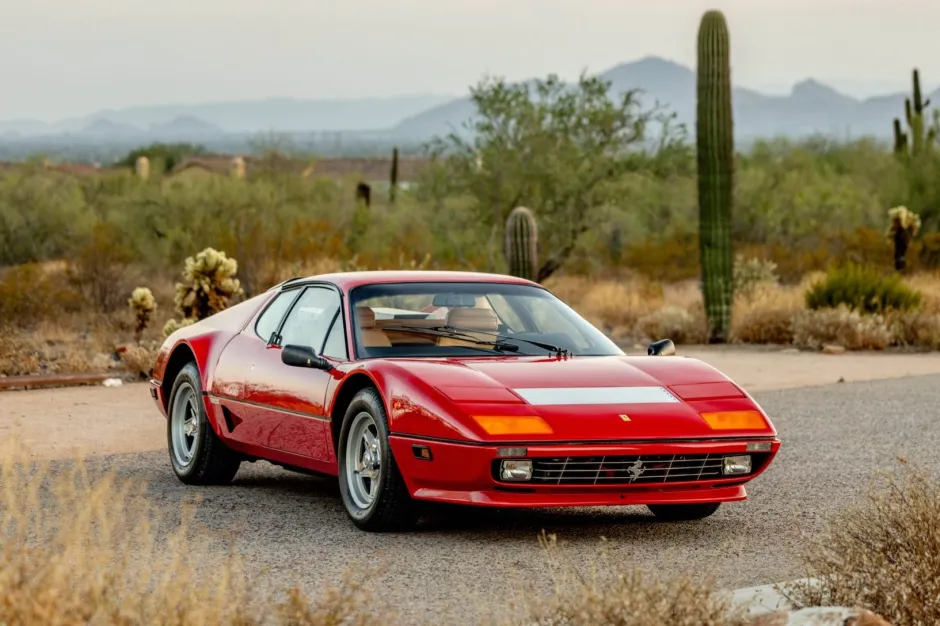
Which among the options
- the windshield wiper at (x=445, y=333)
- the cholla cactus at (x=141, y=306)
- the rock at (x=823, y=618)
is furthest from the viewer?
the cholla cactus at (x=141, y=306)

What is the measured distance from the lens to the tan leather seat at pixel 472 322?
8.98 meters

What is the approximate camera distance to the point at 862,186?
5106 centimetres

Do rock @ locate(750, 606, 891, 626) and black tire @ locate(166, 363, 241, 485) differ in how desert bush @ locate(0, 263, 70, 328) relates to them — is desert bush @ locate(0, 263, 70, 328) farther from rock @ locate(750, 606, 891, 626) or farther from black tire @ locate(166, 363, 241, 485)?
rock @ locate(750, 606, 891, 626)

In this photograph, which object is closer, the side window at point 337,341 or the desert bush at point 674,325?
the side window at point 337,341

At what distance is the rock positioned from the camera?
5.50 m

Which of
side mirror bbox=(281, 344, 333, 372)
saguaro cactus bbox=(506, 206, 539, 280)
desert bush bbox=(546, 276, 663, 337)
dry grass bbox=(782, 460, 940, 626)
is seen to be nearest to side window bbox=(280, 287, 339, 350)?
side mirror bbox=(281, 344, 333, 372)

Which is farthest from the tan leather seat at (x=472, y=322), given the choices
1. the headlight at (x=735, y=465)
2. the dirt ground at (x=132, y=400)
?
the dirt ground at (x=132, y=400)

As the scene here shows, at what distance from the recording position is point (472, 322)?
9.05 metres

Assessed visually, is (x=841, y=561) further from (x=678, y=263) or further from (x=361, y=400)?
(x=678, y=263)

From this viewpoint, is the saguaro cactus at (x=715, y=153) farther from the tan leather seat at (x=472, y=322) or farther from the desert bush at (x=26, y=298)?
the tan leather seat at (x=472, y=322)

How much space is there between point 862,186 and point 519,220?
3030cm

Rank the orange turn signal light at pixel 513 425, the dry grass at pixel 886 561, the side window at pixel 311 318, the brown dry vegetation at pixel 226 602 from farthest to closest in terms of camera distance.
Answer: the side window at pixel 311 318
the orange turn signal light at pixel 513 425
the dry grass at pixel 886 561
the brown dry vegetation at pixel 226 602

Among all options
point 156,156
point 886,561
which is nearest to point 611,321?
point 886,561

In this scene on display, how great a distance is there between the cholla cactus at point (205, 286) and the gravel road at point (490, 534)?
7.29 meters
